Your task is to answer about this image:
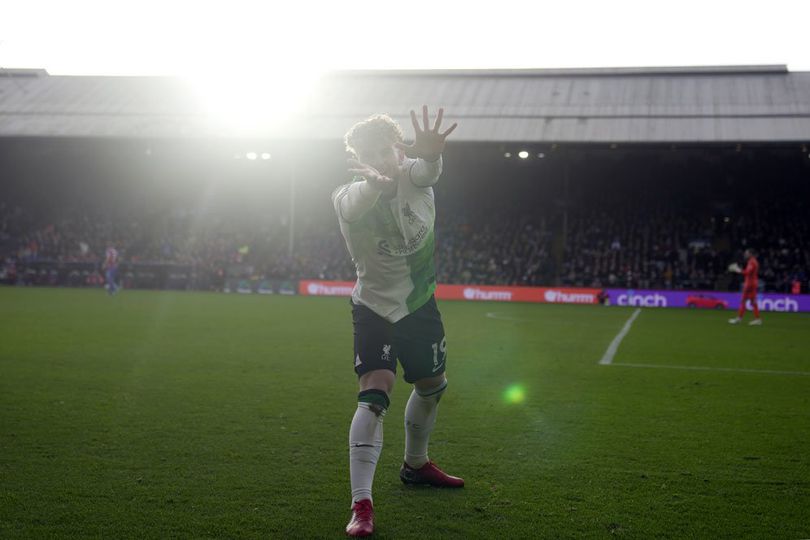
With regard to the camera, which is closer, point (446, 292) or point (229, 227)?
point (446, 292)

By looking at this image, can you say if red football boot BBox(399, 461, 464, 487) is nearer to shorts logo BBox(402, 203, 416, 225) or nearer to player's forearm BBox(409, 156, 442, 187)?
shorts logo BBox(402, 203, 416, 225)

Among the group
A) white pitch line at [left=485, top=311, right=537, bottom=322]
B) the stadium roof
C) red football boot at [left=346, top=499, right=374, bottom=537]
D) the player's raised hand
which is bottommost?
red football boot at [left=346, top=499, right=374, bottom=537]

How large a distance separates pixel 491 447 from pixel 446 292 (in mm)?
27459

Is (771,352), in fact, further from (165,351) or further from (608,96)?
(608,96)

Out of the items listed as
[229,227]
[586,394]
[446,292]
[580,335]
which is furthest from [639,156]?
[586,394]

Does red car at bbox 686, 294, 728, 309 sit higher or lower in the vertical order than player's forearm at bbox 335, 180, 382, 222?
higher

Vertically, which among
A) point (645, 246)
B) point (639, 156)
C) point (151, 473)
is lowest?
point (151, 473)

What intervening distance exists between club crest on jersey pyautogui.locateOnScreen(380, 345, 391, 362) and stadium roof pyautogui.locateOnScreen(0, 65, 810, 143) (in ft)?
93.8

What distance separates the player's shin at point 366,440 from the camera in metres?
4.38

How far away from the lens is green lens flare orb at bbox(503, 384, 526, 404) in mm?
8328

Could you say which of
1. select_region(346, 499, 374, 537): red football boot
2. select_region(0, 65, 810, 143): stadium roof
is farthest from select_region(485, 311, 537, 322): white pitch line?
select_region(346, 499, 374, 537): red football boot

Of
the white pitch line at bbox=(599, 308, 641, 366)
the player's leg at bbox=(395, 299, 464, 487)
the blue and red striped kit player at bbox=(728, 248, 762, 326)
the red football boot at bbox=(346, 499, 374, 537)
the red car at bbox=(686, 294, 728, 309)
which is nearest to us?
the red football boot at bbox=(346, 499, 374, 537)

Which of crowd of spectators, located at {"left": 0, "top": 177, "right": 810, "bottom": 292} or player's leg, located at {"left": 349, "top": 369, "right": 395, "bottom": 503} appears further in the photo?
crowd of spectators, located at {"left": 0, "top": 177, "right": 810, "bottom": 292}

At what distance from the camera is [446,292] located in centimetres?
3359
